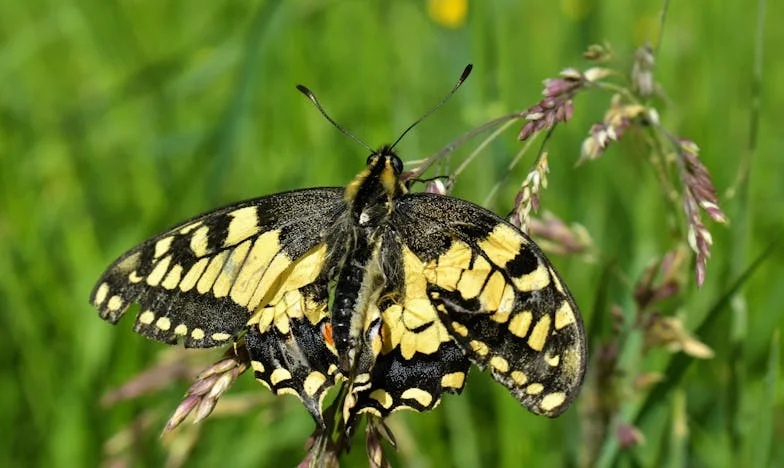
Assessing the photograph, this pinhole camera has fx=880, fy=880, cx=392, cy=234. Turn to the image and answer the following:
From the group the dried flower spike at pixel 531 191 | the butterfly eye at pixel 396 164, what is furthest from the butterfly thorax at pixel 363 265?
the dried flower spike at pixel 531 191

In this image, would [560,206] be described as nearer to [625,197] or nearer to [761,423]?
[625,197]

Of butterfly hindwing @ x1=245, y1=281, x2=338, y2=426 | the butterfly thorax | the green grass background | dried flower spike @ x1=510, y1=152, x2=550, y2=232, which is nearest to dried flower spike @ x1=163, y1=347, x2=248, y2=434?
butterfly hindwing @ x1=245, y1=281, x2=338, y2=426

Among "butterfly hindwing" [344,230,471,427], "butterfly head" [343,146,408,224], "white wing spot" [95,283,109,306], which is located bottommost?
"butterfly hindwing" [344,230,471,427]

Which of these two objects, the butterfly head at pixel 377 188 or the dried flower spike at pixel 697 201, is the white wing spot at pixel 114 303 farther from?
the dried flower spike at pixel 697 201

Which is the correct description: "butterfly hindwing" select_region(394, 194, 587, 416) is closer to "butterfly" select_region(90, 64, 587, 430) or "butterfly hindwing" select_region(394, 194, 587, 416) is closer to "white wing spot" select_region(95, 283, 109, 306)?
"butterfly" select_region(90, 64, 587, 430)

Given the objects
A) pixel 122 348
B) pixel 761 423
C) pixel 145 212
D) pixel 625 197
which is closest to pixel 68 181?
pixel 145 212

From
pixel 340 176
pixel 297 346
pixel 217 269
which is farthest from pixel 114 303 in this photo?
pixel 340 176
